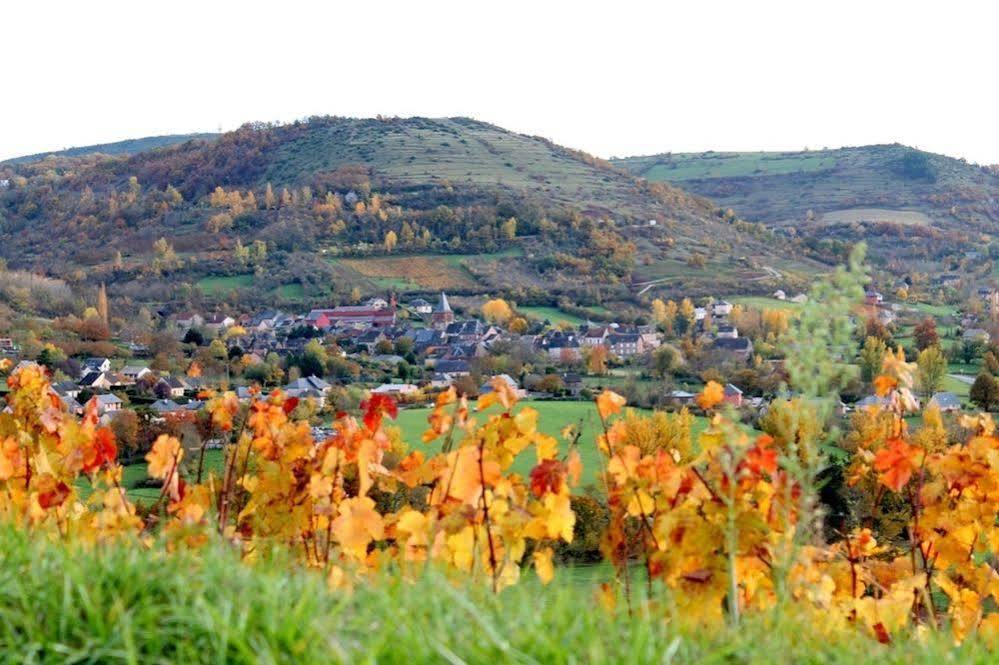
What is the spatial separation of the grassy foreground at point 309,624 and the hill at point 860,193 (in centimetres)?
8717

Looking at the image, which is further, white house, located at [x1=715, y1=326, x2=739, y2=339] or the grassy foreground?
white house, located at [x1=715, y1=326, x2=739, y2=339]

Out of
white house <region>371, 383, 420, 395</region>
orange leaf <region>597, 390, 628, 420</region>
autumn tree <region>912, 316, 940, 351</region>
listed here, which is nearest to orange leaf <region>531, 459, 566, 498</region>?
orange leaf <region>597, 390, 628, 420</region>

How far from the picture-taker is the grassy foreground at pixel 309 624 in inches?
83.1

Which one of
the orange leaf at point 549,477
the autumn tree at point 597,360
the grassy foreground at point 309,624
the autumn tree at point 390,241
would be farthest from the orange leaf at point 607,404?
the autumn tree at point 390,241

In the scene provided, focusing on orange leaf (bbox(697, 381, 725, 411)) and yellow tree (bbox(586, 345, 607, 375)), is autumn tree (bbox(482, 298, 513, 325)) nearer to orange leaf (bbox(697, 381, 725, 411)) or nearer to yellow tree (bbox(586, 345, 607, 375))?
yellow tree (bbox(586, 345, 607, 375))

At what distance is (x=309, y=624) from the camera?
213 centimetres

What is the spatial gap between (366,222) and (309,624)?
290 feet

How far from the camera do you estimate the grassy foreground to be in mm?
2111

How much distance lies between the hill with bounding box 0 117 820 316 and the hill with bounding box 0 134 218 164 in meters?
12.6

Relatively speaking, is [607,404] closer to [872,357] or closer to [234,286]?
[872,357]

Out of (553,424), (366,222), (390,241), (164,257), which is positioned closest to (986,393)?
(553,424)

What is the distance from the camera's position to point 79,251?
91375mm

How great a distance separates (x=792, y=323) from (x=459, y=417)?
1.40 meters

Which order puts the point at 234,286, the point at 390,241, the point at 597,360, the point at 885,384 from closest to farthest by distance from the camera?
the point at 885,384 → the point at 597,360 → the point at 234,286 → the point at 390,241
